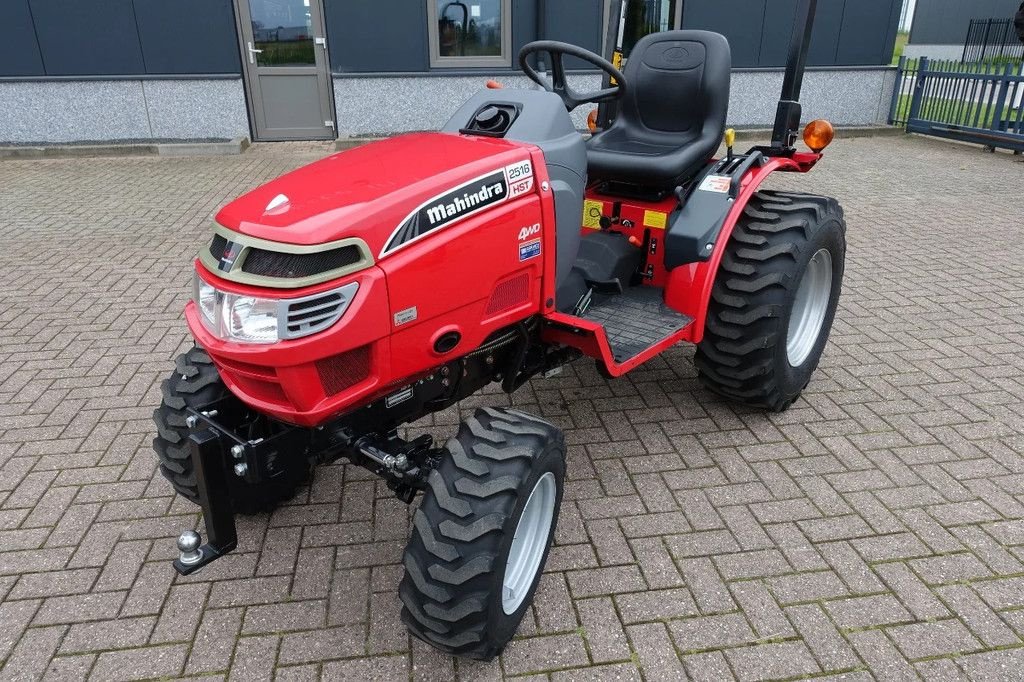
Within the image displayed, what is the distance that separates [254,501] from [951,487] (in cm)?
265

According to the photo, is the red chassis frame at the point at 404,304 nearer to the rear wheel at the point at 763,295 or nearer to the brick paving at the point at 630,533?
the brick paving at the point at 630,533

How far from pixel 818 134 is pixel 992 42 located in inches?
846

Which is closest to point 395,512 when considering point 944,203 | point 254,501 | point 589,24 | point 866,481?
point 254,501

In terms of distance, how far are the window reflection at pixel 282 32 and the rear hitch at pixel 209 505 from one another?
29.0ft

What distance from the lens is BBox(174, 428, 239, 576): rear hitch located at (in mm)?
1883

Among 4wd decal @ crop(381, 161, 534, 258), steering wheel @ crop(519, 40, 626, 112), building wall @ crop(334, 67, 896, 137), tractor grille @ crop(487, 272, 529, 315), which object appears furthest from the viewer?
building wall @ crop(334, 67, 896, 137)

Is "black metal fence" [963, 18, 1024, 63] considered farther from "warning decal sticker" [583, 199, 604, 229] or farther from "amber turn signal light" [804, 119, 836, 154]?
"warning decal sticker" [583, 199, 604, 229]

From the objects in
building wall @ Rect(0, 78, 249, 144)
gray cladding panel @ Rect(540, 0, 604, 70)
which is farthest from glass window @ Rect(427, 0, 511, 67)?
building wall @ Rect(0, 78, 249, 144)

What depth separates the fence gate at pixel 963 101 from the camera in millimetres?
9656

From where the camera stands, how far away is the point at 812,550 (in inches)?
101

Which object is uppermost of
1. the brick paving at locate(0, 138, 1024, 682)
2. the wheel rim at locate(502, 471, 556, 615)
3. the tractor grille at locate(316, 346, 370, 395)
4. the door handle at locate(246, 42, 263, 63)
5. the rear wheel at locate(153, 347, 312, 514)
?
the door handle at locate(246, 42, 263, 63)

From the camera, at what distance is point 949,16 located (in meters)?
24.0

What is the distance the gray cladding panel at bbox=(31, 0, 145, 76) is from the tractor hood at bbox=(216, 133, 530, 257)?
8.42 meters

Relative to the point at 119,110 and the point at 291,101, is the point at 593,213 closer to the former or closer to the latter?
the point at 291,101
